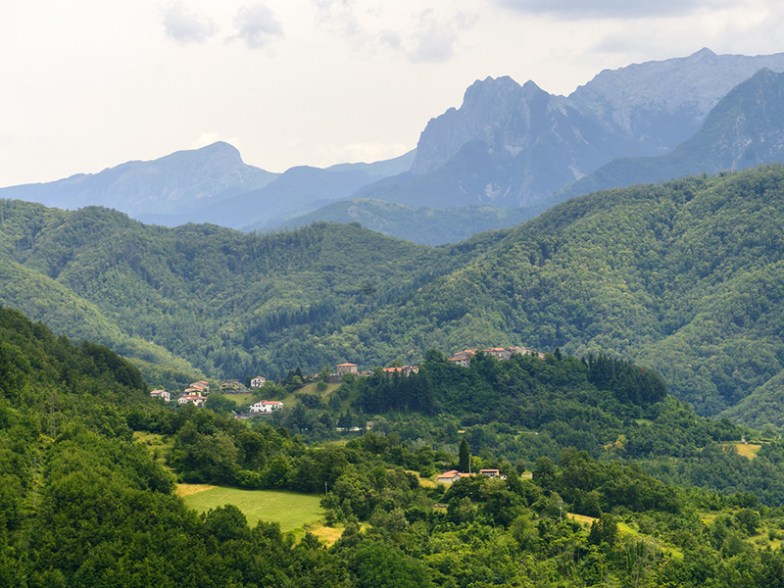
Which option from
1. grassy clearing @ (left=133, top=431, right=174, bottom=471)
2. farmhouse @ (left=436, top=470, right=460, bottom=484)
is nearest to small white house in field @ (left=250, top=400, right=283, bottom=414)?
grassy clearing @ (left=133, top=431, right=174, bottom=471)

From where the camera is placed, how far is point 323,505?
2889 inches

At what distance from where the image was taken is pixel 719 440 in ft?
401

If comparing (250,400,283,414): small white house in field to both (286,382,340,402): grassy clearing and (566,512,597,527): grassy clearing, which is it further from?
(566,512,597,527): grassy clearing

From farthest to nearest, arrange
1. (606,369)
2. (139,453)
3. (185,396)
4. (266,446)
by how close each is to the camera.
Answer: (185,396)
(606,369)
(266,446)
(139,453)

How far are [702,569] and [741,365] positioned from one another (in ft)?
412

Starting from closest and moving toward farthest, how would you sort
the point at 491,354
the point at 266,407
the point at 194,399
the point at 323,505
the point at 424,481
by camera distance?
the point at 323,505, the point at 424,481, the point at 266,407, the point at 194,399, the point at 491,354

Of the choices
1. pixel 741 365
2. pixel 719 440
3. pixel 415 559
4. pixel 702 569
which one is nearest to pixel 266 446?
pixel 415 559

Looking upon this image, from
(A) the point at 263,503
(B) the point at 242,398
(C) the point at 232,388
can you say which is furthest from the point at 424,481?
(C) the point at 232,388

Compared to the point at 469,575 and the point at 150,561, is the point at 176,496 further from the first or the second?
the point at 469,575

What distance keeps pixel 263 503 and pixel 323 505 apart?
333cm

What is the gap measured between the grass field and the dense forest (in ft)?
3.92

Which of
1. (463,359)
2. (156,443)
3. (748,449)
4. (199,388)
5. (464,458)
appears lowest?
(748,449)

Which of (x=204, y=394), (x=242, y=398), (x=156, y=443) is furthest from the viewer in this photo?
(x=204, y=394)

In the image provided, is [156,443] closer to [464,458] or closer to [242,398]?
[464,458]
